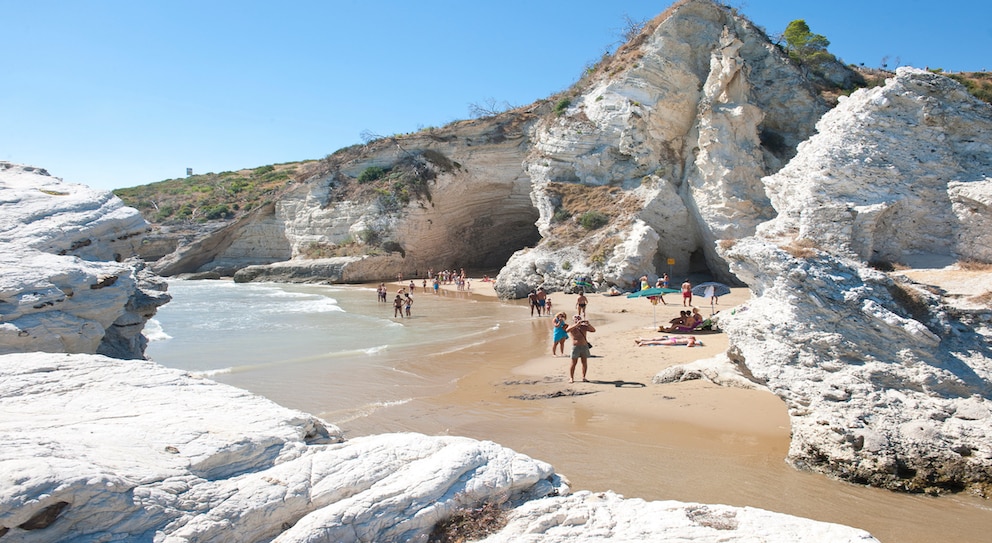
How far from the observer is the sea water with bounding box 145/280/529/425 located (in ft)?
27.4

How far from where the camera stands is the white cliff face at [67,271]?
516 cm

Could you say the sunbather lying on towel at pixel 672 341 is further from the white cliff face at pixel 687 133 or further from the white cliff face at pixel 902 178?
the white cliff face at pixel 687 133

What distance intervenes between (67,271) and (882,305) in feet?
25.5

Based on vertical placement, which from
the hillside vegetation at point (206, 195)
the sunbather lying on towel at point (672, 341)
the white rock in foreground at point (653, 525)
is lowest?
the white rock in foreground at point (653, 525)

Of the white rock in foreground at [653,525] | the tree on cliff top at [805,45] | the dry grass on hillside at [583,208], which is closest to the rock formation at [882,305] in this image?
the white rock in foreground at [653,525]

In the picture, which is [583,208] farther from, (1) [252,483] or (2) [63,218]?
(1) [252,483]

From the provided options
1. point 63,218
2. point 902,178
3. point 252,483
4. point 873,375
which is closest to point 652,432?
point 873,375

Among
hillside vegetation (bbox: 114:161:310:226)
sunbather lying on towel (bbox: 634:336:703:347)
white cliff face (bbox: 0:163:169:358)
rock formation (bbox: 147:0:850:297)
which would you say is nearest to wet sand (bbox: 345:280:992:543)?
sunbather lying on towel (bbox: 634:336:703:347)

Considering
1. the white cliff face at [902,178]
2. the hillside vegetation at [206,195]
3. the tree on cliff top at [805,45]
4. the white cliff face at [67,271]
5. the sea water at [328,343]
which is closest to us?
the white cliff face at [67,271]

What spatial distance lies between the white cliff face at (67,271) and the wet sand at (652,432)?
2.88 meters

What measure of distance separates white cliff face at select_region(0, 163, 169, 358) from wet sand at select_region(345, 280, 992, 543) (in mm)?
2878

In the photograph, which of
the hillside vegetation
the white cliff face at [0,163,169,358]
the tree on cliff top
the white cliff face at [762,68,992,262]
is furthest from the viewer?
the hillside vegetation

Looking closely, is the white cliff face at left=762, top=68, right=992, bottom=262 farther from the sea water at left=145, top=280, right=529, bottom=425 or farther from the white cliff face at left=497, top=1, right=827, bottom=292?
the white cliff face at left=497, top=1, right=827, bottom=292

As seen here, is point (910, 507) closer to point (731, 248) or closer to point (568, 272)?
point (731, 248)
